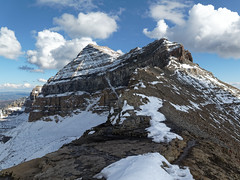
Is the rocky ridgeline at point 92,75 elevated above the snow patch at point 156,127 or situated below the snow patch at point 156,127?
above

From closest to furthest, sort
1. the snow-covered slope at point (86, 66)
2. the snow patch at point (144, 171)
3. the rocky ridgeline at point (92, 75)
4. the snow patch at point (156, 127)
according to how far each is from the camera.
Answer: the snow patch at point (144, 171), the snow patch at point (156, 127), the rocky ridgeline at point (92, 75), the snow-covered slope at point (86, 66)

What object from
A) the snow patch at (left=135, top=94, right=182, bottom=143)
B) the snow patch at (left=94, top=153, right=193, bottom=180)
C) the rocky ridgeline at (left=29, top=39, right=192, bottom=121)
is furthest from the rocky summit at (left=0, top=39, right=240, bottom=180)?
the rocky ridgeline at (left=29, top=39, right=192, bottom=121)

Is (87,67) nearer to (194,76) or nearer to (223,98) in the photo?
(194,76)

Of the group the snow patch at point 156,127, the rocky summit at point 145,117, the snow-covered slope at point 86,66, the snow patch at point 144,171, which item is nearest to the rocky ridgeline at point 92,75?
the snow-covered slope at point 86,66

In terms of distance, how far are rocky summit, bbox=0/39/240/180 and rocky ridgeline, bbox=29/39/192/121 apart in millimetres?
592

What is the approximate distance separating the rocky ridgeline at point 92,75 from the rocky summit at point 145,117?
1.94ft

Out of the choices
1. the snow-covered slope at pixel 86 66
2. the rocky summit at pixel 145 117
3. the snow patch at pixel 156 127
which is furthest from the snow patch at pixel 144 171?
the snow-covered slope at pixel 86 66

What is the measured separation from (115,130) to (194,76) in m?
69.1

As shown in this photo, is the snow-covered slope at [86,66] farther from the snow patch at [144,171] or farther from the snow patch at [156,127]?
the snow patch at [144,171]

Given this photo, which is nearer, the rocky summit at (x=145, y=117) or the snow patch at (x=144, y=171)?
the snow patch at (x=144, y=171)

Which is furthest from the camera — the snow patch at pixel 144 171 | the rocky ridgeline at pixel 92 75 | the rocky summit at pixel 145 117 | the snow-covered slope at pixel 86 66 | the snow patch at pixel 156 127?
the snow-covered slope at pixel 86 66

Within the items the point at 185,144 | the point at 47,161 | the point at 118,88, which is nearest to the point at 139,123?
the point at 185,144

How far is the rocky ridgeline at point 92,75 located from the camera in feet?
314

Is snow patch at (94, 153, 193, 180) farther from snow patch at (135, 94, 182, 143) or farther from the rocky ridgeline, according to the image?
the rocky ridgeline
